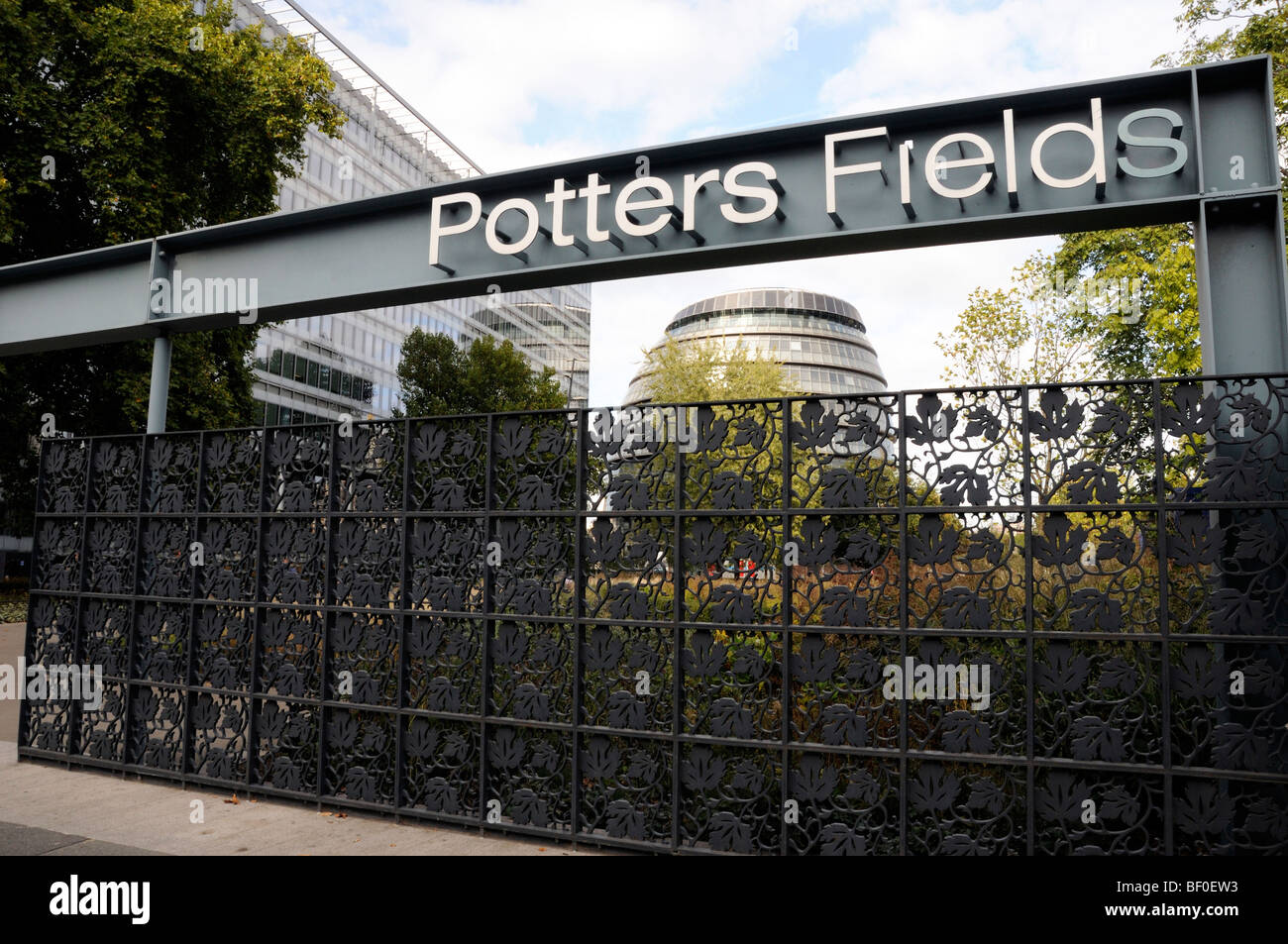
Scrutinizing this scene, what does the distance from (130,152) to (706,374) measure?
18564 millimetres

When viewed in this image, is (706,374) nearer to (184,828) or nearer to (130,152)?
(130,152)

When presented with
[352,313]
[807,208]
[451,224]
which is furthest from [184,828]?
[352,313]

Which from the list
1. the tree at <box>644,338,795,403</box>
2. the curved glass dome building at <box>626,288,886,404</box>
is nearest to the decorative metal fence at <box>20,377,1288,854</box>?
the tree at <box>644,338,795,403</box>

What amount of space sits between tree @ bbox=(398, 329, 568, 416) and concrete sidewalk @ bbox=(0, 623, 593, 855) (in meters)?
25.9

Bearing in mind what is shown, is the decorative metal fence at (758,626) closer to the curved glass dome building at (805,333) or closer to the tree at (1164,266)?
the tree at (1164,266)

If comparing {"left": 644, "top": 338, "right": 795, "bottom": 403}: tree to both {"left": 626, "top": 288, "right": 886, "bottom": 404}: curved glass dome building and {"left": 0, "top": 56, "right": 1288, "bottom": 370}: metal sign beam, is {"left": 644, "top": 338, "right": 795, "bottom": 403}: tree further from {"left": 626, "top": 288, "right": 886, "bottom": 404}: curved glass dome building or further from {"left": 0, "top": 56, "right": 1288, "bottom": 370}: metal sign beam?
{"left": 0, "top": 56, "right": 1288, "bottom": 370}: metal sign beam

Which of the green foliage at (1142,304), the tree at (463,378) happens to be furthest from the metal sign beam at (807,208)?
the tree at (463,378)

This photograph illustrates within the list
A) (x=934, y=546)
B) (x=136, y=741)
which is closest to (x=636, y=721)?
(x=934, y=546)

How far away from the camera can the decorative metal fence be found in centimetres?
443

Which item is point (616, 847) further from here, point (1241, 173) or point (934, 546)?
point (1241, 173)

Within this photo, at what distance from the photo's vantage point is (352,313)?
39.3 m

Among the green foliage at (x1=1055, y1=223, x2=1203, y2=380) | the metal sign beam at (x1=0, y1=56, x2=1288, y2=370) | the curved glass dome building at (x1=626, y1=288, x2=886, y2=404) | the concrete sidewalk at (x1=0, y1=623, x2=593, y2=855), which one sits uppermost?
the curved glass dome building at (x1=626, y1=288, x2=886, y2=404)

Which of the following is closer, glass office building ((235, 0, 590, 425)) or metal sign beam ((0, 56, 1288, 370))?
metal sign beam ((0, 56, 1288, 370))

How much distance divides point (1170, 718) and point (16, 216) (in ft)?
62.4
